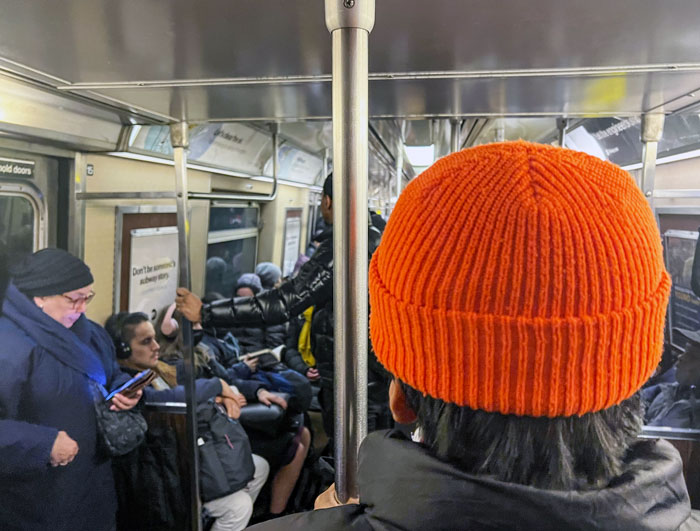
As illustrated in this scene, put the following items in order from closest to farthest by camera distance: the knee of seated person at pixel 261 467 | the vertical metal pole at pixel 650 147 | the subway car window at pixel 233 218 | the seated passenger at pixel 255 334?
1. the vertical metal pole at pixel 650 147
2. the knee of seated person at pixel 261 467
3. the seated passenger at pixel 255 334
4. the subway car window at pixel 233 218

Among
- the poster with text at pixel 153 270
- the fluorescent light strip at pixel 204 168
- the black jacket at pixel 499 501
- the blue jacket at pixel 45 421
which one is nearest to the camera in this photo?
the black jacket at pixel 499 501

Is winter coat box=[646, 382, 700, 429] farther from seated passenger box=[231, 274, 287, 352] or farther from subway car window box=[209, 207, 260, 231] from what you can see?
subway car window box=[209, 207, 260, 231]

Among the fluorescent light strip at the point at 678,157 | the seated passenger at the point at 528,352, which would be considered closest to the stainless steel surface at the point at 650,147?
the fluorescent light strip at the point at 678,157

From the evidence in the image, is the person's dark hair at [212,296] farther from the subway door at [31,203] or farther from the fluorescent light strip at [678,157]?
the fluorescent light strip at [678,157]

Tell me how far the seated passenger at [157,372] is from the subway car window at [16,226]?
32.0 inches

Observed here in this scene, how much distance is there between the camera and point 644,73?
168cm

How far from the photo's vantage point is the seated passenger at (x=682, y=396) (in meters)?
2.83

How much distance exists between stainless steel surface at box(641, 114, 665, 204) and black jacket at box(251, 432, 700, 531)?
2.01 m

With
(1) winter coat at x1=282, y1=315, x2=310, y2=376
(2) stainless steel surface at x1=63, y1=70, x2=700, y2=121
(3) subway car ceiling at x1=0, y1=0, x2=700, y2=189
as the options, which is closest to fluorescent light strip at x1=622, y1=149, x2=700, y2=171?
(3) subway car ceiling at x1=0, y1=0, x2=700, y2=189

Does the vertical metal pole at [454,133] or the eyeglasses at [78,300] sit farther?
the vertical metal pole at [454,133]

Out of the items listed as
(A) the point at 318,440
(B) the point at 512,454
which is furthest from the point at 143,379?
(B) the point at 512,454

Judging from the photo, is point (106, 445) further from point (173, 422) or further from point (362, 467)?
point (362, 467)

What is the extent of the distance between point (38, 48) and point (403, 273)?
1.35 meters

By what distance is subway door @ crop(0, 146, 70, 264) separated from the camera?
206cm
